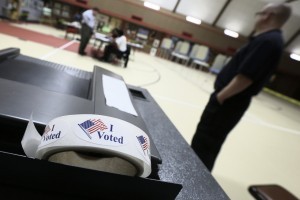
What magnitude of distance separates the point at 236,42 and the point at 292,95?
3941mm

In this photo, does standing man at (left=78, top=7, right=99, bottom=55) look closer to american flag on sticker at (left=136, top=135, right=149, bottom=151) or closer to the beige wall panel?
american flag on sticker at (left=136, top=135, right=149, bottom=151)

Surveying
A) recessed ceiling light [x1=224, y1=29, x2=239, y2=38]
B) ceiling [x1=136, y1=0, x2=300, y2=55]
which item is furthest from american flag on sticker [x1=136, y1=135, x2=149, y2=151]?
recessed ceiling light [x1=224, y1=29, x2=239, y2=38]

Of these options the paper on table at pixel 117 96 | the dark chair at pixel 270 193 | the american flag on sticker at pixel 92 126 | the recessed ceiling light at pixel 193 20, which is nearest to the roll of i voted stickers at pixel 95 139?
the american flag on sticker at pixel 92 126

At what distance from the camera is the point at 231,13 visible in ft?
38.3

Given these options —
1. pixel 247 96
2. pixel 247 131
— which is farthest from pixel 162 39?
pixel 247 96

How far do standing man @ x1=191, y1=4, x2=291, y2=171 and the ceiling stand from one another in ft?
35.9

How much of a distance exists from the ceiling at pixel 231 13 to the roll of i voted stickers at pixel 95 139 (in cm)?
1241

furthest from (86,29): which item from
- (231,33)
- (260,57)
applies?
(231,33)

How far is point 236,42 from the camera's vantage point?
12.7 meters

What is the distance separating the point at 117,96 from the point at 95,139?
1.16 ft

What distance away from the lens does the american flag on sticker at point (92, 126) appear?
34 cm

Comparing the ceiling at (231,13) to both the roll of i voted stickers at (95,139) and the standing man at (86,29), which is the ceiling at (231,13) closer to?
the standing man at (86,29)

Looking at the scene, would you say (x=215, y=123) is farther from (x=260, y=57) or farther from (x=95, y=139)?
(x=95, y=139)

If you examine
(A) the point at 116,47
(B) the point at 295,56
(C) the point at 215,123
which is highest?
(B) the point at 295,56
